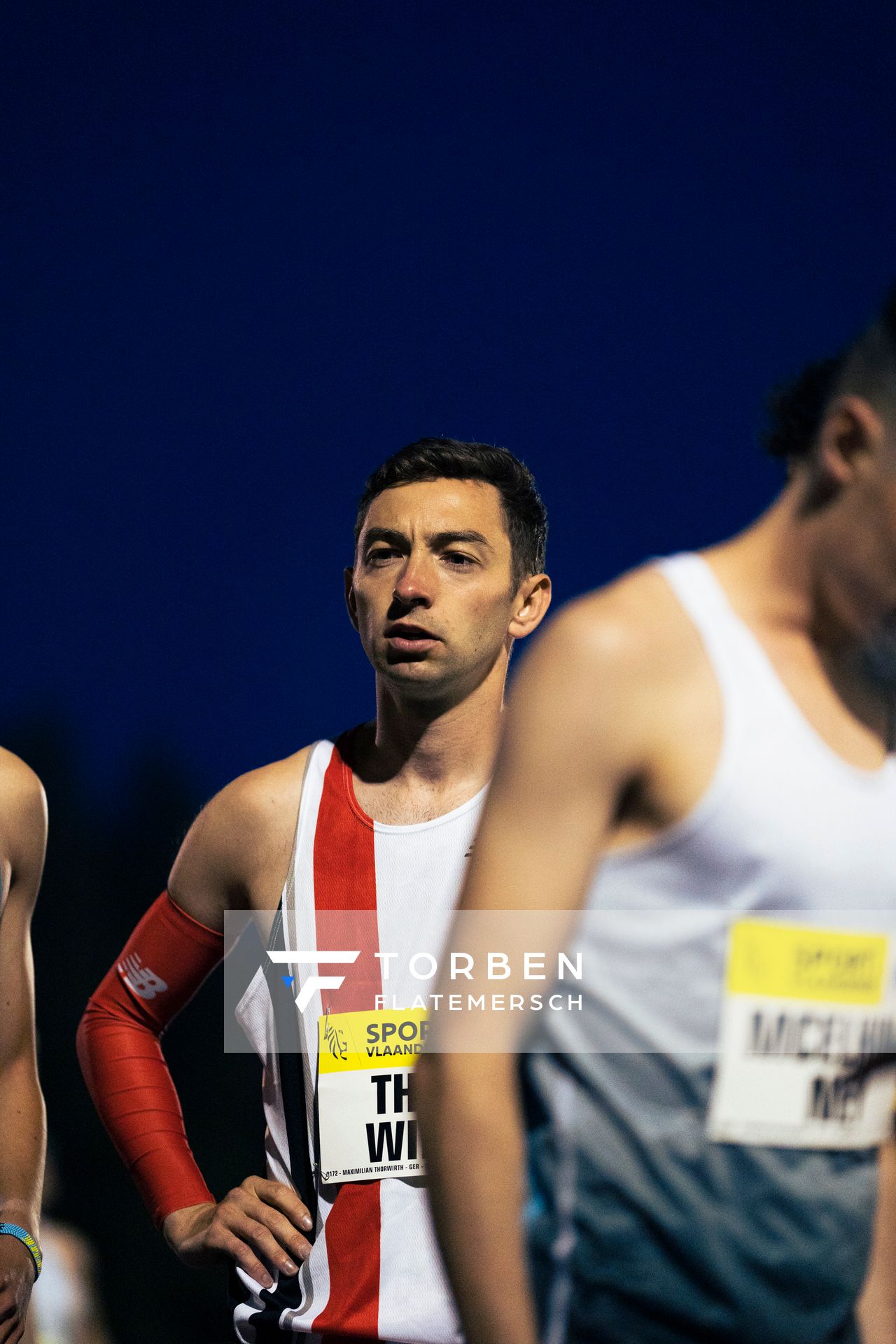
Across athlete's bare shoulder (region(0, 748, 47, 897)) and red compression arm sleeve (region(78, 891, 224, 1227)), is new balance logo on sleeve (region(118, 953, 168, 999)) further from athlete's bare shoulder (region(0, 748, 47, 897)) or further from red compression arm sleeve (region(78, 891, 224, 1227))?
athlete's bare shoulder (region(0, 748, 47, 897))

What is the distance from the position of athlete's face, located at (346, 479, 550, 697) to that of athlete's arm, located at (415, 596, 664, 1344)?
2.64 feet

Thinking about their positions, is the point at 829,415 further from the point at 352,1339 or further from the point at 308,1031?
the point at 352,1339

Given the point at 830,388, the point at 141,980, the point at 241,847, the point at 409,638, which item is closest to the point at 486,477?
the point at 409,638

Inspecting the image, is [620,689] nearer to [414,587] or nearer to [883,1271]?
[883,1271]

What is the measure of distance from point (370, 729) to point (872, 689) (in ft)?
3.15

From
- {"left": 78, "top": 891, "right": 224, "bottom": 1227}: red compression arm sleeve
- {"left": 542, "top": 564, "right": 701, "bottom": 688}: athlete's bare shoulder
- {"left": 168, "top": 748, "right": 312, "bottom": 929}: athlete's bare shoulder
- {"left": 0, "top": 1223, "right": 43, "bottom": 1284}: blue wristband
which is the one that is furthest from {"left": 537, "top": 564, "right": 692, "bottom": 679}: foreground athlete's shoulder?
{"left": 0, "top": 1223, "right": 43, "bottom": 1284}: blue wristband

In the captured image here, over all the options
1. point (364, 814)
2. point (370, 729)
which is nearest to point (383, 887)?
point (364, 814)

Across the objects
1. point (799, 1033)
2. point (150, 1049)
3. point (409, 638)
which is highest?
point (409, 638)

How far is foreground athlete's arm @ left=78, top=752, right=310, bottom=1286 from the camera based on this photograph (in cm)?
157

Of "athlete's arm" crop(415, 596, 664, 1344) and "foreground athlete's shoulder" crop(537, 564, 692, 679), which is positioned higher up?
"foreground athlete's shoulder" crop(537, 564, 692, 679)

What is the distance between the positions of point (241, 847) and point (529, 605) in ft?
1.62

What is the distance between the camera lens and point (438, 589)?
1.55m

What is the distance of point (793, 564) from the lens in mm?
794

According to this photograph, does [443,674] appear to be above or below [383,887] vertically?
above
